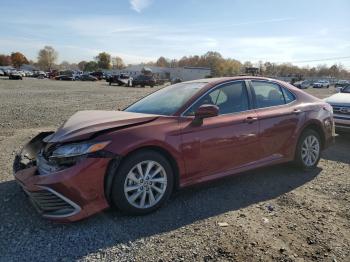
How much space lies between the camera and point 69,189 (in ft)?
11.9

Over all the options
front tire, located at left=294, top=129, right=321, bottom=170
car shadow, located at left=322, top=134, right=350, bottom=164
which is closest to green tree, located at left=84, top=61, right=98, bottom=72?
car shadow, located at left=322, top=134, right=350, bottom=164

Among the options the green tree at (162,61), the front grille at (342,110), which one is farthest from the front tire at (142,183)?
the green tree at (162,61)

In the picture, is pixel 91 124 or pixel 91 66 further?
pixel 91 66

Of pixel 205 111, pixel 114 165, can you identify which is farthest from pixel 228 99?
pixel 114 165

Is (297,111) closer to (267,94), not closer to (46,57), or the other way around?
(267,94)

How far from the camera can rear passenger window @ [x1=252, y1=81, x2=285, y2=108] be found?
17.8 feet

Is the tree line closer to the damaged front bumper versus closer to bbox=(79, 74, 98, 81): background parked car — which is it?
bbox=(79, 74, 98, 81): background parked car

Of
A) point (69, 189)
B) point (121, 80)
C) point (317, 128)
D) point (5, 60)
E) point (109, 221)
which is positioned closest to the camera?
point (69, 189)

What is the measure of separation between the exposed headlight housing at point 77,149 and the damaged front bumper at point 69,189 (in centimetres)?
10

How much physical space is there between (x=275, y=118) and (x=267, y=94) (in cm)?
46

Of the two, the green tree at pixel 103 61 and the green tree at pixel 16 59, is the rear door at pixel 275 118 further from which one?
the green tree at pixel 16 59

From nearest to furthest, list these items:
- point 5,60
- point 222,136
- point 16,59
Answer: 1. point 222,136
2. point 5,60
3. point 16,59

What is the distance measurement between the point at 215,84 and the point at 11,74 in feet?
188

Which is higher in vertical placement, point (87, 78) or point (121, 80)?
point (87, 78)
